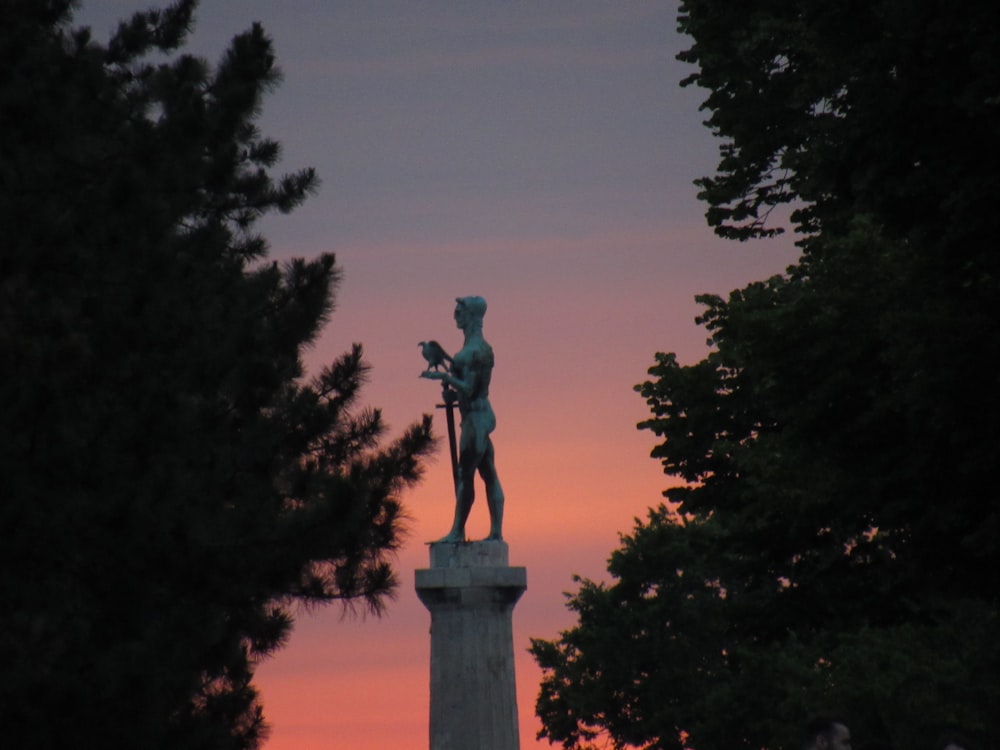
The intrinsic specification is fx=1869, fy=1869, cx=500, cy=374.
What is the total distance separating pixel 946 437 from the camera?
55.3ft

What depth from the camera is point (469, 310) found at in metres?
25.7

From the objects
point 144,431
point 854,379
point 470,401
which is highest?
point 470,401

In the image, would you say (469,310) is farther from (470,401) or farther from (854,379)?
(854,379)

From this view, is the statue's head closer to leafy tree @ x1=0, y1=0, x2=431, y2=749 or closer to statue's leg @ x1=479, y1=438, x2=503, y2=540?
statue's leg @ x1=479, y1=438, x2=503, y2=540

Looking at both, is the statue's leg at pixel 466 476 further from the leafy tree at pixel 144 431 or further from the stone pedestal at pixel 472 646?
the leafy tree at pixel 144 431

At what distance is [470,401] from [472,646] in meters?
3.44

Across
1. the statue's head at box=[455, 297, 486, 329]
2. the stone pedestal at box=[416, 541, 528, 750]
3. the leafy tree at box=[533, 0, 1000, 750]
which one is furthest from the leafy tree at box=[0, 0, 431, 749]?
the leafy tree at box=[533, 0, 1000, 750]

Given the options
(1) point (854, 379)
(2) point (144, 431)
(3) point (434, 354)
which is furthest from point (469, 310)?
(2) point (144, 431)

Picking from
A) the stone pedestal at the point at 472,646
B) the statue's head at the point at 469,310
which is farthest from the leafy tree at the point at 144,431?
the statue's head at the point at 469,310

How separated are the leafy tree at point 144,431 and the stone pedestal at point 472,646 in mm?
2840

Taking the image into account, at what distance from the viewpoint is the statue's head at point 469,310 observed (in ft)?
84.0

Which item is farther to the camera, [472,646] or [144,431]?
[472,646]

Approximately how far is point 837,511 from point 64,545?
8587 mm

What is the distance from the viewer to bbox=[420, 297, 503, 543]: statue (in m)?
25.5
